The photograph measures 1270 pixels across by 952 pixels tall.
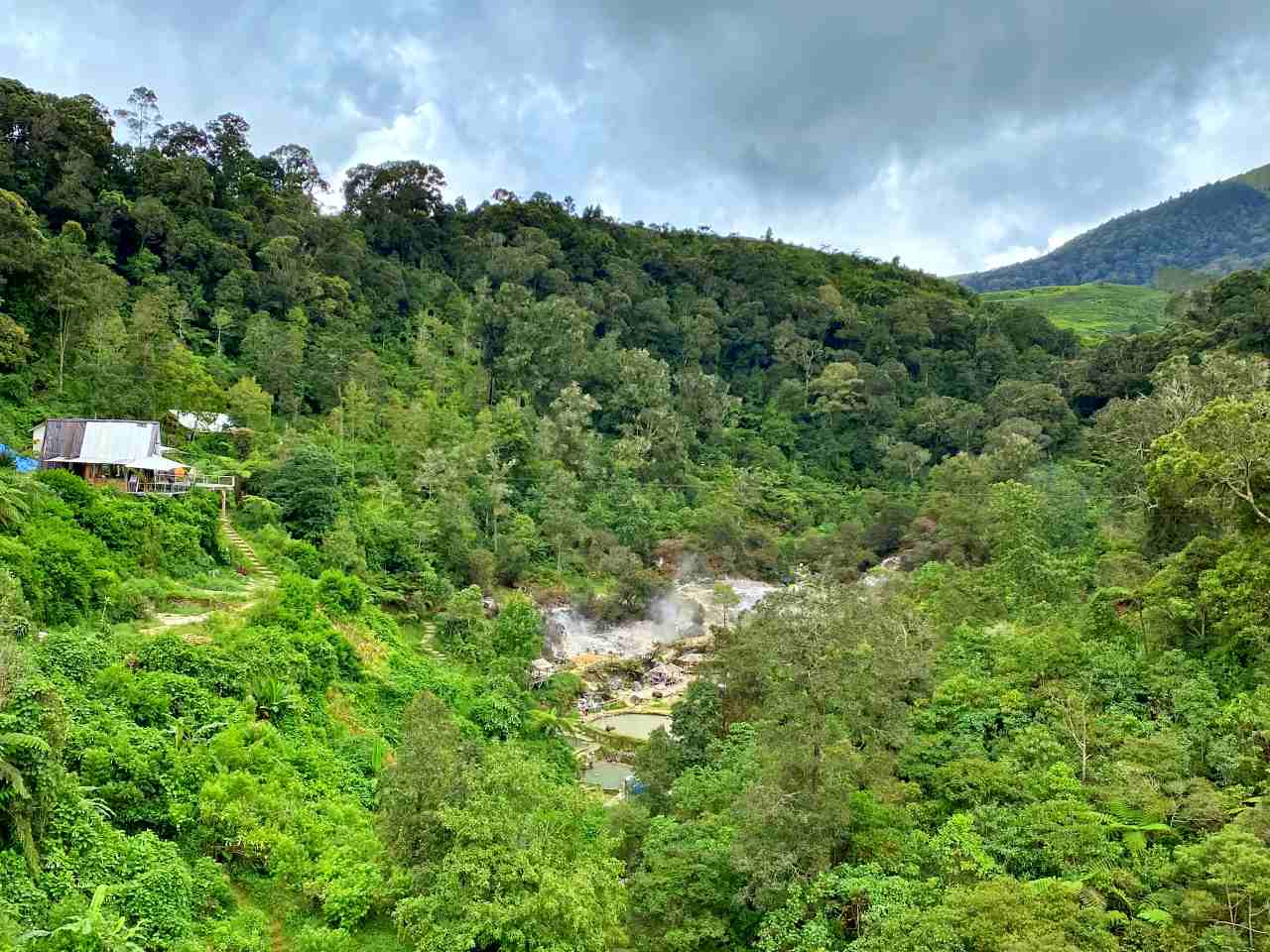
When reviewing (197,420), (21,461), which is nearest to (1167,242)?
(197,420)

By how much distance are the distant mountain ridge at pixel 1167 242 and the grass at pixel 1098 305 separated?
35391mm

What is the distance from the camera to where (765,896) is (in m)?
11.7

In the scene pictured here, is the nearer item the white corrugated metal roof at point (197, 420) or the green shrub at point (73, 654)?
the green shrub at point (73, 654)

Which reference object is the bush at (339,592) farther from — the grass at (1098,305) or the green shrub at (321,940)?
the grass at (1098,305)

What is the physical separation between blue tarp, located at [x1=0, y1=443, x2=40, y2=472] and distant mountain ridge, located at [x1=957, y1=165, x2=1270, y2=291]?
14677cm

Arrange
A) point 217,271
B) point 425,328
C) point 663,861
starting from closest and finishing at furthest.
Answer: point 663,861 → point 217,271 → point 425,328

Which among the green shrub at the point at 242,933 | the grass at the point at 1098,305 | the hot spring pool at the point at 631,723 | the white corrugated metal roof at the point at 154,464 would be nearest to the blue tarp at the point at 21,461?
the white corrugated metal roof at the point at 154,464

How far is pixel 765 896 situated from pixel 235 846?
24.0ft

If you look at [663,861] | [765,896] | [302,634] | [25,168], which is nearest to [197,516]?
[302,634]

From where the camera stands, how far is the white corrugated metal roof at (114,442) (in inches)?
A: 877

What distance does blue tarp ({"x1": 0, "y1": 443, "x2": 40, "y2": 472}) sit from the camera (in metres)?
20.2

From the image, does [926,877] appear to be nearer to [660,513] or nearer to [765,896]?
[765,896]

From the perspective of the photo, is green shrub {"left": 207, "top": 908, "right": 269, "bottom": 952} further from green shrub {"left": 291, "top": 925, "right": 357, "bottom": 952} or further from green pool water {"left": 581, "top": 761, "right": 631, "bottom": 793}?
green pool water {"left": 581, "top": 761, "right": 631, "bottom": 793}

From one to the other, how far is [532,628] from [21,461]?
1358 cm
